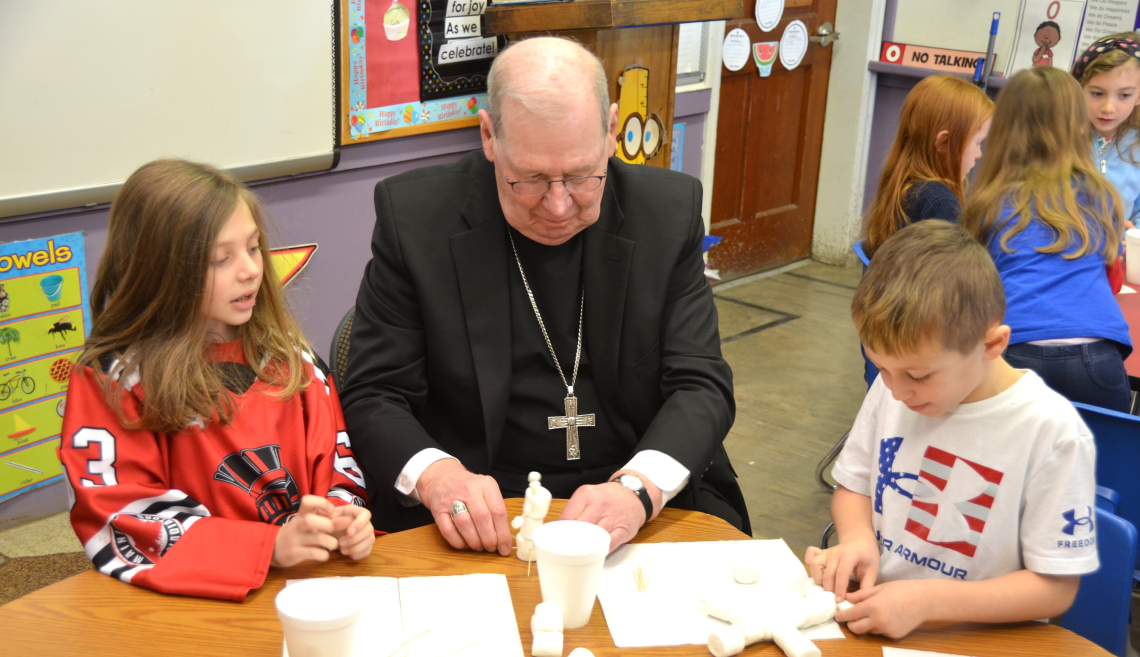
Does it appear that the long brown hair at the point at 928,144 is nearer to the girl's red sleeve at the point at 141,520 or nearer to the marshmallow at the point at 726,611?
the marshmallow at the point at 726,611

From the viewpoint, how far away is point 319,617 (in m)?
1.01

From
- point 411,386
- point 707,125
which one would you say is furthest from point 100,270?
point 707,125

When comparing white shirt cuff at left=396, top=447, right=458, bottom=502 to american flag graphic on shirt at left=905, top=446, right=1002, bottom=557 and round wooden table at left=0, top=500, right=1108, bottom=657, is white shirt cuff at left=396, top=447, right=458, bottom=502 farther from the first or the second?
american flag graphic on shirt at left=905, top=446, right=1002, bottom=557

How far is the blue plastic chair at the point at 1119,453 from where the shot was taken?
1.76m

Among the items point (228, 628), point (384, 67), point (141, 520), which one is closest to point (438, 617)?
point (228, 628)

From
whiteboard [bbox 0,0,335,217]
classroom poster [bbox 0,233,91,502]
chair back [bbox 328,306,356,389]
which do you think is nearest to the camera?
chair back [bbox 328,306,356,389]

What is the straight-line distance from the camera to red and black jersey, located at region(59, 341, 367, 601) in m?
1.33

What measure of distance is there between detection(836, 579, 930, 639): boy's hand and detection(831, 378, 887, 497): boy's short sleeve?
1.11 feet

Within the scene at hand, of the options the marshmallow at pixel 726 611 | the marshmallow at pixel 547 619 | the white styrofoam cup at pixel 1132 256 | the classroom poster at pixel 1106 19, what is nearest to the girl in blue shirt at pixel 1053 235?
the white styrofoam cup at pixel 1132 256

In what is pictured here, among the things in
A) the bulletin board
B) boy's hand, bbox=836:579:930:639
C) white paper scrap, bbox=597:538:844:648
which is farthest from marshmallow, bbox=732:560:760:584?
the bulletin board

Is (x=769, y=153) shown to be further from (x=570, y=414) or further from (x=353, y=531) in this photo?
(x=353, y=531)

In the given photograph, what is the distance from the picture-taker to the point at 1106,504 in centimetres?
173

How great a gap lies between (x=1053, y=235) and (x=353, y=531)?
214 centimetres

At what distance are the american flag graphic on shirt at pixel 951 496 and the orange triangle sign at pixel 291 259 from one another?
2.55 m
